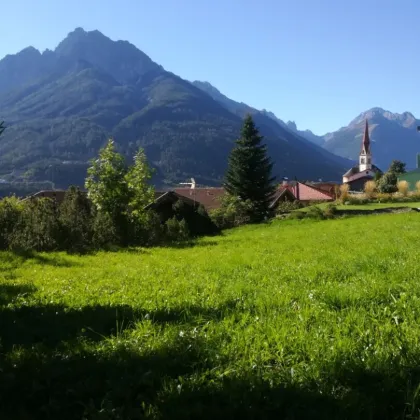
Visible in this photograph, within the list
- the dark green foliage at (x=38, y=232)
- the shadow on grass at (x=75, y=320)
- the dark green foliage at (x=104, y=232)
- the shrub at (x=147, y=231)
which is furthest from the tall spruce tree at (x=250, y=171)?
the shadow on grass at (x=75, y=320)

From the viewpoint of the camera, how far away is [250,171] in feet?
131

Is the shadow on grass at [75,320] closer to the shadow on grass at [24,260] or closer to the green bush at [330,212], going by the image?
the shadow on grass at [24,260]

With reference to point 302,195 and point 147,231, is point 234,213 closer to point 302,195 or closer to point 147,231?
point 147,231

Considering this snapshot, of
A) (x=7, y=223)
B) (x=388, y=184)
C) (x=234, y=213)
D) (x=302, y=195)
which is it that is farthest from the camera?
(x=302, y=195)

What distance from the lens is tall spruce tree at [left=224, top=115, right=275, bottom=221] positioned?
39.5m

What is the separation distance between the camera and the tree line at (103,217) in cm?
1459

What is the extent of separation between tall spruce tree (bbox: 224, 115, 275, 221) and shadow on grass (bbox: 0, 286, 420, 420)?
3562 centimetres

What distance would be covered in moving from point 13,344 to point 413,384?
305cm

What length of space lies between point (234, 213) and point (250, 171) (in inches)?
195

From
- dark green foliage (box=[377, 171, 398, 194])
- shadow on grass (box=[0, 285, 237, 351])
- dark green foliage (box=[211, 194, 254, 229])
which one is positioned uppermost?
dark green foliage (box=[377, 171, 398, 194])

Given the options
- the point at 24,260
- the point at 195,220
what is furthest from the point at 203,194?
the point at 24,260

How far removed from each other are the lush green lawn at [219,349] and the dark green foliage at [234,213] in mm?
29432

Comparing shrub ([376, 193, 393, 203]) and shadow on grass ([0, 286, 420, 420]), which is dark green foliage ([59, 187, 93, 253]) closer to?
shadow on grass ([0, 286, 420, 420])

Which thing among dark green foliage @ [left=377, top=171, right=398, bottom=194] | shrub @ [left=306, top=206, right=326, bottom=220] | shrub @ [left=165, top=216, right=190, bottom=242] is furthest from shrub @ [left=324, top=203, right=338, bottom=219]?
dark green foliage @ [left=377, top=171, right=398, bottom=194]
